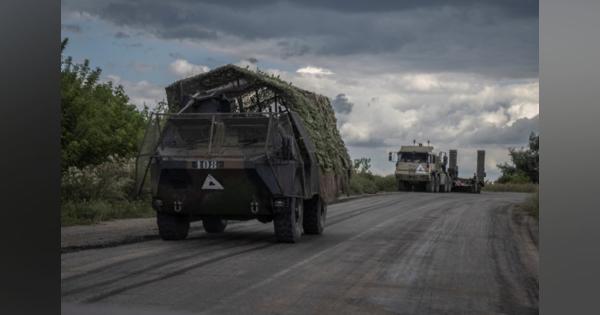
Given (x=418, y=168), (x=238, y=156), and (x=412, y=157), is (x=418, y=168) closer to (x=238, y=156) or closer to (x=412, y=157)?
(x=412, y=157)

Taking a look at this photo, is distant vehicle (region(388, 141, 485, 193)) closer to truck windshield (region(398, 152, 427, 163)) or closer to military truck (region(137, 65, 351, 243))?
truck windshield (region(398, 152, 427, 163))

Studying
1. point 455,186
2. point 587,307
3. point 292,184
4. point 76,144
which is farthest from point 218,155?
point 455,186

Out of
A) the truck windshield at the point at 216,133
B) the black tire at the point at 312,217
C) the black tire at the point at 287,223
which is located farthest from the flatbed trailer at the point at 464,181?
the truck windshield at the point at 216,133

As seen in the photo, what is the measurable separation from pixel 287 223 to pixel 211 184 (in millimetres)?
1334

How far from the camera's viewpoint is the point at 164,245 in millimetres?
13023

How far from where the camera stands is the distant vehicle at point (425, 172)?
34469 millimetres

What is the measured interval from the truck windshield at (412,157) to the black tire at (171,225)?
70.0 feet

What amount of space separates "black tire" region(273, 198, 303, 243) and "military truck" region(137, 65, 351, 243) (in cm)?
1

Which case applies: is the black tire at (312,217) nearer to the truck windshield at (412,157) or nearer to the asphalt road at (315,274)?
the asphalt road at (315,274)

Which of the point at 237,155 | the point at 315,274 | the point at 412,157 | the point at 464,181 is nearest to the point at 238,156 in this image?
the point at 237,155

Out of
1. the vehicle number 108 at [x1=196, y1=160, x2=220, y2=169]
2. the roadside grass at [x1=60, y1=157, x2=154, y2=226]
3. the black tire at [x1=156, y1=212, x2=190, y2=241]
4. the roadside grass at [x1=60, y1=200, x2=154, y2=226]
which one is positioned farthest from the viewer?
the roadside grass at [x1=60, y1=157, x2=154, y2=226]

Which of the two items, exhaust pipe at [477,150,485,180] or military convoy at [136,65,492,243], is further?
exhaust pipe at [477,150,485,180]

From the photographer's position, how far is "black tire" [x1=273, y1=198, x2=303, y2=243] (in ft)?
43.2

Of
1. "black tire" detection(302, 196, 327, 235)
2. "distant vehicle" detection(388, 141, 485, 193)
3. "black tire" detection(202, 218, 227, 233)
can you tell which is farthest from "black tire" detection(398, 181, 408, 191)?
"black tire" detection(302, 196, 327, 235)
